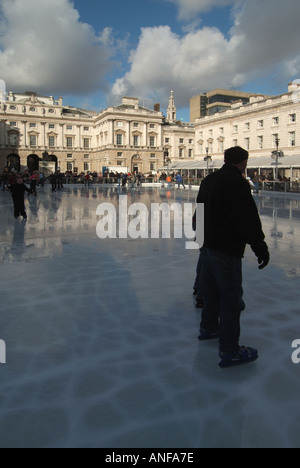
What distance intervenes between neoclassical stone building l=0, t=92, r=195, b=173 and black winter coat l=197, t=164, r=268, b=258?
2479 inches

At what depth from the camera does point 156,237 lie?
903 centimetres

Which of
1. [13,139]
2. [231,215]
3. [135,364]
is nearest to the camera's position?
[231,215]

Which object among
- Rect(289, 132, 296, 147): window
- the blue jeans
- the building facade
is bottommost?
the blue jeans

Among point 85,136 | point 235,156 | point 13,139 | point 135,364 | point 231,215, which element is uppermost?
point 85,136

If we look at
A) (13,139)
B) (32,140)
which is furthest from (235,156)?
(32,140)

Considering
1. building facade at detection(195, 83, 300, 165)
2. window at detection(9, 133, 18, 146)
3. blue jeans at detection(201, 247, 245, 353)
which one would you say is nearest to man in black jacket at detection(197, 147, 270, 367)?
blue jeans at detection(201, 247, 245, 353)

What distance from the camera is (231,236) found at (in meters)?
2.90

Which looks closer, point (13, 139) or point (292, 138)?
point (292, 138)

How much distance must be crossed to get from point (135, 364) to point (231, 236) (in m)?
1.31

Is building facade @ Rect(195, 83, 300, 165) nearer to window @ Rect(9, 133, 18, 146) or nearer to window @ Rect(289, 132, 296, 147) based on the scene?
window @ Rect(289, 132, 296, 147)

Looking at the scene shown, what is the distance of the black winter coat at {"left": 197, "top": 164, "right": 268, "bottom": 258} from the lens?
2.81 meters

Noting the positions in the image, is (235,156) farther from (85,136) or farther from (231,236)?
(85,136)

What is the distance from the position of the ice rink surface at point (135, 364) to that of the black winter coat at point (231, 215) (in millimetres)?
1032

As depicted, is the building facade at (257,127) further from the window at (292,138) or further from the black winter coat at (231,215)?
the black winter coat at (231,215)
